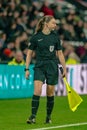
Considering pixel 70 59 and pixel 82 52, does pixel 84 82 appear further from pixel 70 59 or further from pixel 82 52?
pixel 82 52

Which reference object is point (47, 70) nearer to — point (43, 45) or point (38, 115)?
point (43, 45)

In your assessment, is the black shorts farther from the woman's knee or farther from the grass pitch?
the grass pitch

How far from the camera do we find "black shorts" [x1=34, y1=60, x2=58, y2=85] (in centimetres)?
1161

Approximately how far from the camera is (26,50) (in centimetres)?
2091

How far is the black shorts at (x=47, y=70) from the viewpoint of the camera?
1161 cm

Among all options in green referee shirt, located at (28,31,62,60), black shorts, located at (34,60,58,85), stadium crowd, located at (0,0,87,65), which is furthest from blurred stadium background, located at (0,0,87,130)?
green referee shirt, located at (28,31,62,60)

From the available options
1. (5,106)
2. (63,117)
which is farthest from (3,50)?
(63,117)

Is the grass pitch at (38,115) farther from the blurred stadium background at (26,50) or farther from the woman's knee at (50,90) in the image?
the woman's knee at (50,90)

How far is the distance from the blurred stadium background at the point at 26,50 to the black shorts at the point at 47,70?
35.7 inches

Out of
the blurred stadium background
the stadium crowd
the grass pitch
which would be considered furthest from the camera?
the stadium crowd

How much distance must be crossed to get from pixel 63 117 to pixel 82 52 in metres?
11.5

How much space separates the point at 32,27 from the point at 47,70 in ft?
39.7

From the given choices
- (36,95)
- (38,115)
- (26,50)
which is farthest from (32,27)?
(36,95)

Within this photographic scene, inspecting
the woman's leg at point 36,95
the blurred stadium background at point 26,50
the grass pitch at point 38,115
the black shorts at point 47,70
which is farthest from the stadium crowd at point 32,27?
the woman's leg at point 36,95
